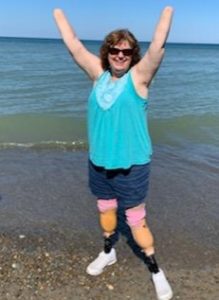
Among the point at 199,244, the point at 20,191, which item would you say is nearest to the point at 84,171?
the point at 20,191

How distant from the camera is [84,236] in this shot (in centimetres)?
536

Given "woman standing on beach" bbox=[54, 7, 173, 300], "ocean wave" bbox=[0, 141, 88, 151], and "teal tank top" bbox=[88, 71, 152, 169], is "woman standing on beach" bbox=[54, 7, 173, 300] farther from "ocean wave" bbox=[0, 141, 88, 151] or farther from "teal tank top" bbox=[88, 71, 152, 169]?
"ocean wave" bbox=[0, 141, 88, 151]

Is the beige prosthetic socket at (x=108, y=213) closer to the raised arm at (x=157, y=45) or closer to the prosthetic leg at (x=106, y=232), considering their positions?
the prosthetic leg at (x=106, y=232)

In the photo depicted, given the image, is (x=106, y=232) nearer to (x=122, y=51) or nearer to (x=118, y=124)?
(x=118, y=124)

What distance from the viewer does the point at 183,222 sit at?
5.84 m

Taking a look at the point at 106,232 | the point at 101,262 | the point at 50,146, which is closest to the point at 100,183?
the point at 106,232

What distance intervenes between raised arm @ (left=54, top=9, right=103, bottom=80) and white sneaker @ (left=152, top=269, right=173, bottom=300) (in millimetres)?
1741

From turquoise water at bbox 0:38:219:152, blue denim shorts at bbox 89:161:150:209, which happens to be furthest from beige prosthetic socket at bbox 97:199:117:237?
turquoise water at bbox 0:38:219:152

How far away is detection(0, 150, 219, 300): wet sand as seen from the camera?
4336 mm

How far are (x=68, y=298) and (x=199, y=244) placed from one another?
5.54ft

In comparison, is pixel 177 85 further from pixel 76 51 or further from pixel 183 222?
pixel 76 51

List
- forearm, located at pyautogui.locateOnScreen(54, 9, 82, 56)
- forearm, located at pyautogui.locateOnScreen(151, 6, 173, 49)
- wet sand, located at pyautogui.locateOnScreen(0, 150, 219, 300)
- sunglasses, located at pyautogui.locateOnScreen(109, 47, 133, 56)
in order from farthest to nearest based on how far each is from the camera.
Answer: wet sand, located at pyautogui.locateOnScreen(0, 150, 219, 300)
forearm, located at pyautogui.locateOnScreen(54, 9, 82, 56)
sunglasses, located at pyautogui.locateOnScreen(109, 47, 133, 56)
forearm, located at pyautogui.locateOnScreen(151, 6, 173, 49)

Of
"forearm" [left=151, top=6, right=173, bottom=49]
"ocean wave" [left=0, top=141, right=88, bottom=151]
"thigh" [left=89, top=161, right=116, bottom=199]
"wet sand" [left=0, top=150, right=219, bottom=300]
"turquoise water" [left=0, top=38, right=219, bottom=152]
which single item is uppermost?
"forearm" [left=151, top=6, right=173, bottom=49]

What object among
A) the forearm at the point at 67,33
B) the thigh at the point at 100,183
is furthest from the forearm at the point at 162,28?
the thigh at the point at 100,183
